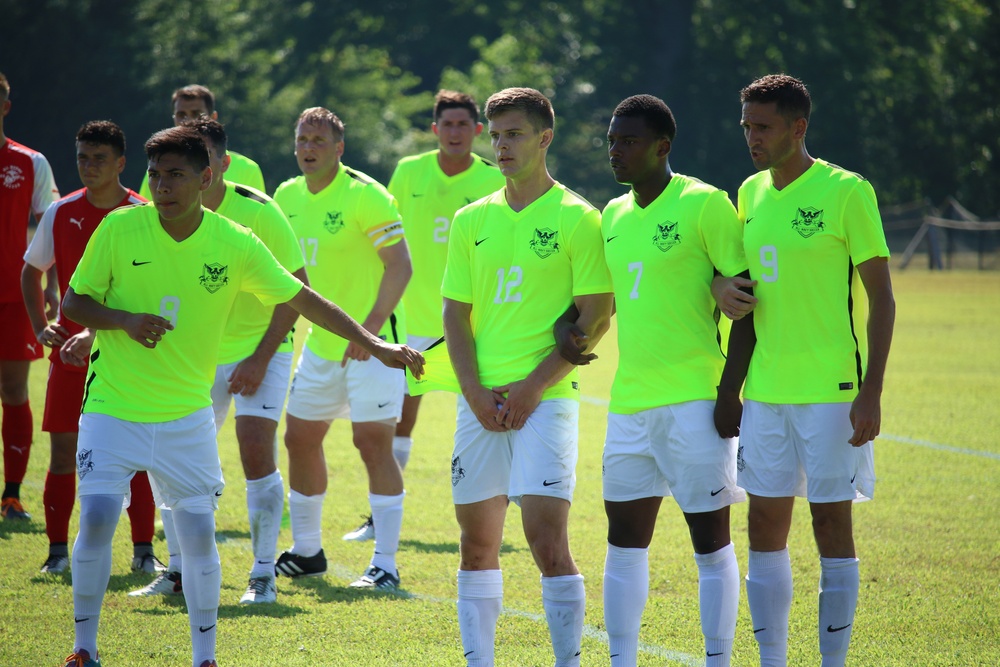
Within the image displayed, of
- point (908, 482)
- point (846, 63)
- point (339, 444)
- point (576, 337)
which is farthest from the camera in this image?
point (846, 63)

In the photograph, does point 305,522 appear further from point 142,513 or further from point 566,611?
point 566,611

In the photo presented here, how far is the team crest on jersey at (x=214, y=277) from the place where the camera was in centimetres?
521

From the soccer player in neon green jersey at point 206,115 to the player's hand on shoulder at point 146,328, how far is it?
3.70 m

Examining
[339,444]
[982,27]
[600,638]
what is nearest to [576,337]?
[600,638]

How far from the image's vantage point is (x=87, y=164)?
21.3ft

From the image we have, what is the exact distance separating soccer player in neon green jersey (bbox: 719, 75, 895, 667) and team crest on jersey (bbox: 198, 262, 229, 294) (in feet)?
7.16

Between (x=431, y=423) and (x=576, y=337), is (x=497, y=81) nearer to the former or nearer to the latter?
(x=431, y=423)

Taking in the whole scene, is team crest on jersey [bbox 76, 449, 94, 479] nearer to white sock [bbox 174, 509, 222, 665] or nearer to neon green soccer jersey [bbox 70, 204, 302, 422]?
neon green soccer jersey [bbox 70, 204, 302, 422]

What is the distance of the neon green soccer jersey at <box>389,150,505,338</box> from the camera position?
8.79m

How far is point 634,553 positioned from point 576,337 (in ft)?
2.96

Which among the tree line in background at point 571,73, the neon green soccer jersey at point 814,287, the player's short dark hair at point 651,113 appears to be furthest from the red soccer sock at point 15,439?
the tree line in background at point 571,73

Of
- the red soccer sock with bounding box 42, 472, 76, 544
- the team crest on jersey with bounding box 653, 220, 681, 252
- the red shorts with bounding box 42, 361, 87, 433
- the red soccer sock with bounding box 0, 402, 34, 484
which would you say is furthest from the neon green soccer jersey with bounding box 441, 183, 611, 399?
the red soccer sock with bounding box 0, 402, 34, 484

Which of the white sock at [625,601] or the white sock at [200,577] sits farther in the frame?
the white sock at [200,577]

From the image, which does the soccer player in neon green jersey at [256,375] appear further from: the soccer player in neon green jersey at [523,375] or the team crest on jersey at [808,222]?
the team crest on jersey at [808,222]
